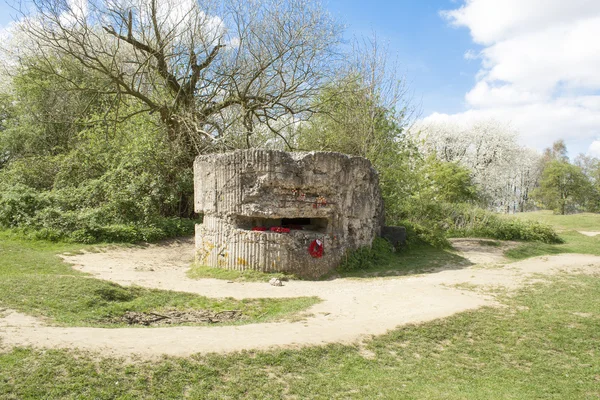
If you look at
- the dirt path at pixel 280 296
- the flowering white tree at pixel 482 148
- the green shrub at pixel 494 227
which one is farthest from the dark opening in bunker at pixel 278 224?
the flowering white tree at pixel 482 148

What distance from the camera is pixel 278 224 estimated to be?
435 inches

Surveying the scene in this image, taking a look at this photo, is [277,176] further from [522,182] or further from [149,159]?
[522,182]

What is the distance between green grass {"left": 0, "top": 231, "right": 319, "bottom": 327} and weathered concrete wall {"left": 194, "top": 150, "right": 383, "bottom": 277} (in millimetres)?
1974

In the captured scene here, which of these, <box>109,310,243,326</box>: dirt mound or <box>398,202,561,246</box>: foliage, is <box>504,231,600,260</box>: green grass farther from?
<box>109,310,243,326</box>: dirt mound

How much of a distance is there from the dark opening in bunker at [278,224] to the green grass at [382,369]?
465cm

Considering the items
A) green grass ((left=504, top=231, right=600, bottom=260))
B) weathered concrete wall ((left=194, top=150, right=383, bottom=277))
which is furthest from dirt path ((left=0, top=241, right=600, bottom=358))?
green grass ((left=504, top=231, right=600, bottom=260))

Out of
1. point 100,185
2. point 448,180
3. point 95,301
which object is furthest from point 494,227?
point 95,301

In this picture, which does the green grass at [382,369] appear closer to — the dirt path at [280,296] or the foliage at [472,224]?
the dirt path at [280,296]

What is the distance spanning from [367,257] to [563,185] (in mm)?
30131

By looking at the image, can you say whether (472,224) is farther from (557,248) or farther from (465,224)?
(557,248)

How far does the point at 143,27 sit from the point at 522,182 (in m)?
40.3

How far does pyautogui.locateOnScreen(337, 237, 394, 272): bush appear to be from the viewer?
10.9 meters

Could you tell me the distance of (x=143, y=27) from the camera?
639 inches

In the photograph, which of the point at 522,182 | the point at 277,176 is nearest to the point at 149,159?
the point at 277,176
